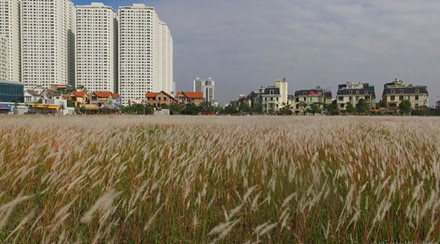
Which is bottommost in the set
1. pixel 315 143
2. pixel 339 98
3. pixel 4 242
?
pixel 4 242

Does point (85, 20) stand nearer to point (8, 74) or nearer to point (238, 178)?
point (8, 74)

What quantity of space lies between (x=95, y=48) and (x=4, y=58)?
34.3 meters

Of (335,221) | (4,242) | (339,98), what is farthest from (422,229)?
(339,98)

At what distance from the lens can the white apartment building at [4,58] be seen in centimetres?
10620

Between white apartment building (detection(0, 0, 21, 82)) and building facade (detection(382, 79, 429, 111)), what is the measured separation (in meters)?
139

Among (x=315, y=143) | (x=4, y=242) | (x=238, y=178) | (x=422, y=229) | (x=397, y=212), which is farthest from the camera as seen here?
(x=315, y=143)

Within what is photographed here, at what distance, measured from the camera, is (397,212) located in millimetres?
1491

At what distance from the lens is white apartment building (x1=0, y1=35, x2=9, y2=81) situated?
348 feet

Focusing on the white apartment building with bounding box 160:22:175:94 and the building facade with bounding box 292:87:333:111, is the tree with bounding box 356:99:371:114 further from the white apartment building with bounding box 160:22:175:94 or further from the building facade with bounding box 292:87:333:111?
the white apartment building with bounding box 160:22:175:94

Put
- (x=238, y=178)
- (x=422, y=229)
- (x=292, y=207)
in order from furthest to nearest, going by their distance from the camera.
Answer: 1. (x=238, y=178)
2. (x=292, y=207)
3. (x=422, y=229)

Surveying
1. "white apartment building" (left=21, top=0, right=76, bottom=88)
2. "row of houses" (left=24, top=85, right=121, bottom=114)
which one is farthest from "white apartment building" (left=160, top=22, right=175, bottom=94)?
"row of houses" (left=24, top=85, right=121, bottom=114)

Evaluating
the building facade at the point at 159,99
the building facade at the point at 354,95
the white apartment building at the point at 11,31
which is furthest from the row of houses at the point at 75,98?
the building facade at the point at 354,95

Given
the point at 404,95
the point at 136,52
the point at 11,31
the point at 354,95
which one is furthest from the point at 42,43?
the point at 404,95

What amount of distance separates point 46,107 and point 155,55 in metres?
83.5
